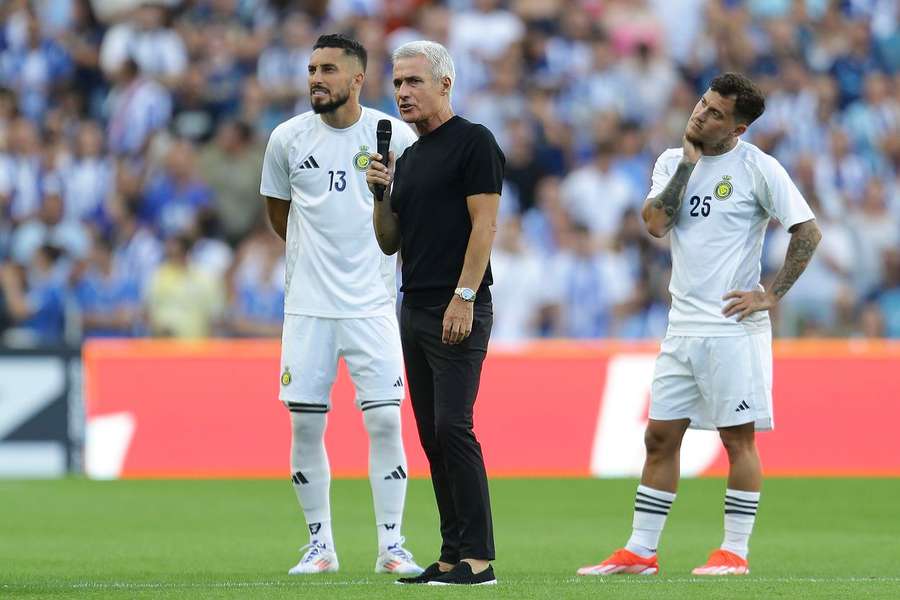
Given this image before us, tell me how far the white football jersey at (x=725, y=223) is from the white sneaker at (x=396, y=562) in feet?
5.80

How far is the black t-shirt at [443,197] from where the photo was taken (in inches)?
300

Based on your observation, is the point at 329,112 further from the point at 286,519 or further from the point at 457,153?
the point at 286,519

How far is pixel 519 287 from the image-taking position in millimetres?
17297

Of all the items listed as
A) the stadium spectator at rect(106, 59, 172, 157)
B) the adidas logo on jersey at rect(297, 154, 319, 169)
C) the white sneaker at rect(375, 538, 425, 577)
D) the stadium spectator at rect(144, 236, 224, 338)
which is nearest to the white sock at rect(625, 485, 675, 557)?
the white sneaker at rect(375, 538, 425, 577)

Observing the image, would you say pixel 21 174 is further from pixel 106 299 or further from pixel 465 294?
pixel 465 294

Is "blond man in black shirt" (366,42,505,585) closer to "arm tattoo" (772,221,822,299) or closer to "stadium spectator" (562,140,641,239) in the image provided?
"arm tattoo" (772,221,822,299)

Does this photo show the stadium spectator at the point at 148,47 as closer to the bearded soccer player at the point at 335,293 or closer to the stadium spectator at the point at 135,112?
the stadium spectator at the point at 135,112

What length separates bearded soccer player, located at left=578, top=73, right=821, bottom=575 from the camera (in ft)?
28.1

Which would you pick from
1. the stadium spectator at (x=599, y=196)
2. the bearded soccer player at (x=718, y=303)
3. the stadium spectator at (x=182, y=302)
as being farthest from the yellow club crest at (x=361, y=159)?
the stadium spectator at (x=599, y=196)

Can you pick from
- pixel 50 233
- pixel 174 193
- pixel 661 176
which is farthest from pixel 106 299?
pixel 661 176

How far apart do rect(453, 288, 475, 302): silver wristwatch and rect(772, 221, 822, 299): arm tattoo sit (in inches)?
72.4

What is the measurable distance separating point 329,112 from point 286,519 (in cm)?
419

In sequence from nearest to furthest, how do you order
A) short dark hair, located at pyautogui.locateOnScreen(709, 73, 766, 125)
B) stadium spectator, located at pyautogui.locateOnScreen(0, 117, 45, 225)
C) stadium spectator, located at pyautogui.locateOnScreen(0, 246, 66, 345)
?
short dark hair, located at pyautogui.locateOnScreen(709, 73, 766, 125), stadium spectator, located at pyautogui.locateOnScreen(0, 246, 66, 345), stadium spectator, located at pyautogui.locateOnScreen(0, 117, 45, 225)

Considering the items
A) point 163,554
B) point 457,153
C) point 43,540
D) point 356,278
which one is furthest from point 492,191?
point 43,540
